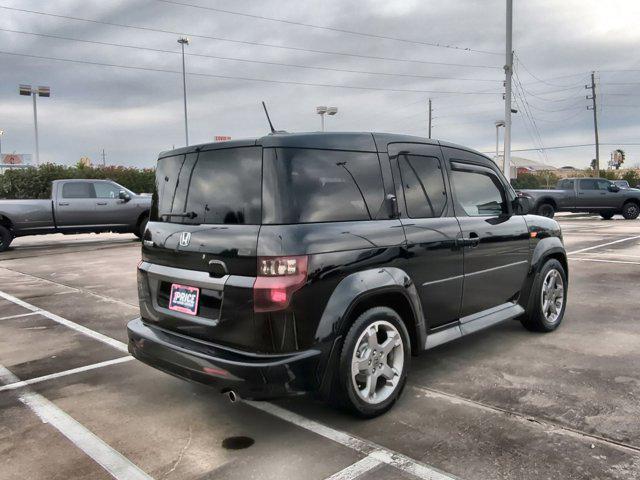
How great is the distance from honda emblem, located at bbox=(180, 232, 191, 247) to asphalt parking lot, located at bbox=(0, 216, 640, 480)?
1179 mm

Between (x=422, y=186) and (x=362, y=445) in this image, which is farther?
(x=422, y=186)

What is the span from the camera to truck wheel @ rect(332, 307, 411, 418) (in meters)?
3.27

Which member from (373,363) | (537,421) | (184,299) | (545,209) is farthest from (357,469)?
(545,209)

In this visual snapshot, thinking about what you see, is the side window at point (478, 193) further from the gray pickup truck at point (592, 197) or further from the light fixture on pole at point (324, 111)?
the light fixture on pole at point (324, 111)

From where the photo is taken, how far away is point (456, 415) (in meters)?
3.53

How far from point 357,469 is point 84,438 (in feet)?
5.64

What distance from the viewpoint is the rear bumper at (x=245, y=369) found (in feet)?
9.78

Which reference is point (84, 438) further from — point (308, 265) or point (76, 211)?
point (76, 211)

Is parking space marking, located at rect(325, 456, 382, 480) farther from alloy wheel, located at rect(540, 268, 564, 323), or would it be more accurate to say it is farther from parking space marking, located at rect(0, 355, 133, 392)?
alloy wheel, located at rect(540, 268, 564, 323)

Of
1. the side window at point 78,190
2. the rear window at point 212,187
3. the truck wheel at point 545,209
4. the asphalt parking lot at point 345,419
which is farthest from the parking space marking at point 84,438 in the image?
the truck wheel at point 545,209

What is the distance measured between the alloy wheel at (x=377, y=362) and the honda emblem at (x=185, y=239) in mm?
1250

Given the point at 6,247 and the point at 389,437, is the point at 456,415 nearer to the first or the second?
the point at 389,437

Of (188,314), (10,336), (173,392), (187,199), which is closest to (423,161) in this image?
(187,199)

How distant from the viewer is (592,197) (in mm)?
23500
